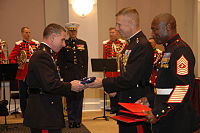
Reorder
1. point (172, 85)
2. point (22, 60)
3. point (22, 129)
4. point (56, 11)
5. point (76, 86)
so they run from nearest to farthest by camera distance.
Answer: point (172, 85) < point (76, 86) < point (22, 129) < point (22, 60) < point (56, 11)

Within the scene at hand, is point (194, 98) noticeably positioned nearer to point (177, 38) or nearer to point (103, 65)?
point (103, 65)

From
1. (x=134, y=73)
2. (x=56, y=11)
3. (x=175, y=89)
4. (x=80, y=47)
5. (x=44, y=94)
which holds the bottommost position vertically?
(x=44, y=94)

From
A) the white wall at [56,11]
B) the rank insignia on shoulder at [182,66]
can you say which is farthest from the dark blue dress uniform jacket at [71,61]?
the rank insignia on shoulder at [182,66]

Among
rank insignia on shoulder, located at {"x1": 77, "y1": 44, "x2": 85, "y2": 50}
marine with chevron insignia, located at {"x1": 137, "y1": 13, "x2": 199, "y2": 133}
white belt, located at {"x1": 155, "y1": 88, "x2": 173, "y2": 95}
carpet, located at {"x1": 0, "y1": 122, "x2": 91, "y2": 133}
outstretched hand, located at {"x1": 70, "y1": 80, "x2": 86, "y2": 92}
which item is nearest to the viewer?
marine with chevron insignia, located at {"x1": 137, "y1": 13, "x2": 199, "y2": 133}

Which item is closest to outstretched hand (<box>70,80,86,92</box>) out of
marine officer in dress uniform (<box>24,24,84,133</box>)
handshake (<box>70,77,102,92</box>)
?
handshake (<box>70,77,102,92</box>)

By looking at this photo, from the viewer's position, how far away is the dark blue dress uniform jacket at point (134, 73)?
270 centimetres

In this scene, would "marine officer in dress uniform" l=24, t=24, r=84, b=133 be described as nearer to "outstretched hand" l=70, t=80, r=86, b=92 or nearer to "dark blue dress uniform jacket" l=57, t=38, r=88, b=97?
"outstretched hand" l=70, t=80, r=86, b=92

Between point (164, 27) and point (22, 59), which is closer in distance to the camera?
point (164, 27)

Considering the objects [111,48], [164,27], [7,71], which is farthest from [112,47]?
[164,27]

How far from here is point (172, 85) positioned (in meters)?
2.36

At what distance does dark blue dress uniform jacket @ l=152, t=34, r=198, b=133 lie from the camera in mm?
2232

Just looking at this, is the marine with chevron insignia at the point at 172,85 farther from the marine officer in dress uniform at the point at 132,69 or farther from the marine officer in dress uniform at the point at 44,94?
the marine officer in dress uniform at the point at 44,94

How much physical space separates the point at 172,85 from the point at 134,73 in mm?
440

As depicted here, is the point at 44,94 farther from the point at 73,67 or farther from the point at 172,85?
the point at 73,67
